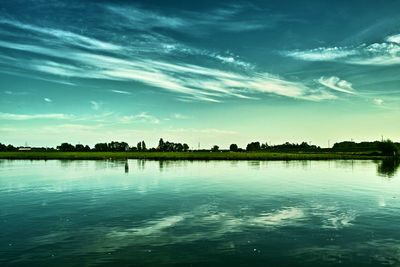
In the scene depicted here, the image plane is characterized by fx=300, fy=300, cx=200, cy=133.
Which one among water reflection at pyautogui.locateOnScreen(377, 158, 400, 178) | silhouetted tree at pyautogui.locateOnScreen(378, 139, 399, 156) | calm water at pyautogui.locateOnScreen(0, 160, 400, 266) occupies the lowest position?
calm water at pyautogui.locateOnScreen(0, 160, 400, 266)

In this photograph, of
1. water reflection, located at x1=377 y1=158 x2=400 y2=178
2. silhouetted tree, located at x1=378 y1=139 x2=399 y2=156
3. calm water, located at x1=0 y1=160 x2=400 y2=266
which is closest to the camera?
calm water, located at x1=0 y1=160 x2=400 y2=266

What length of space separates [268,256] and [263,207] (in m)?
12.1

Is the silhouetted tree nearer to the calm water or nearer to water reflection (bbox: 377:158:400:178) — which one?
water reflection (bbox: 377:158:400:178)

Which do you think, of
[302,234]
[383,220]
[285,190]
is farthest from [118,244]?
[285,190]

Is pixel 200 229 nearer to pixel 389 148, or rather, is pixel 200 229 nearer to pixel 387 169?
pixel 387 169

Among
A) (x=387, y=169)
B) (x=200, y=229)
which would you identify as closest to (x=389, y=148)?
(x=387, y=169)

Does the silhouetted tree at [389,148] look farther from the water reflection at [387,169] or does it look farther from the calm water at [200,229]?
the calm water at [200,229]

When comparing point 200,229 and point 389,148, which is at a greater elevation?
point 389,148

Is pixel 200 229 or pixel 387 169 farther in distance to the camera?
pixel 387 169

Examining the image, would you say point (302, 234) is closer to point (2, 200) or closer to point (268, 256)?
point (268, 256)

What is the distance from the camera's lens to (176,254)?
15.7 meters

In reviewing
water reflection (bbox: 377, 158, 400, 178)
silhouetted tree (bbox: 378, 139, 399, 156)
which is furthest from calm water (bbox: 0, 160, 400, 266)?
silhouetted tree (bbox: 378, 139, 399, 156)

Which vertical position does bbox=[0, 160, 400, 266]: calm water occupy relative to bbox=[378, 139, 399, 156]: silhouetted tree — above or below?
below

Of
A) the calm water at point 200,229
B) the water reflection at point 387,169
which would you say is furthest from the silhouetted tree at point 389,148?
the calm water at point 200,229
